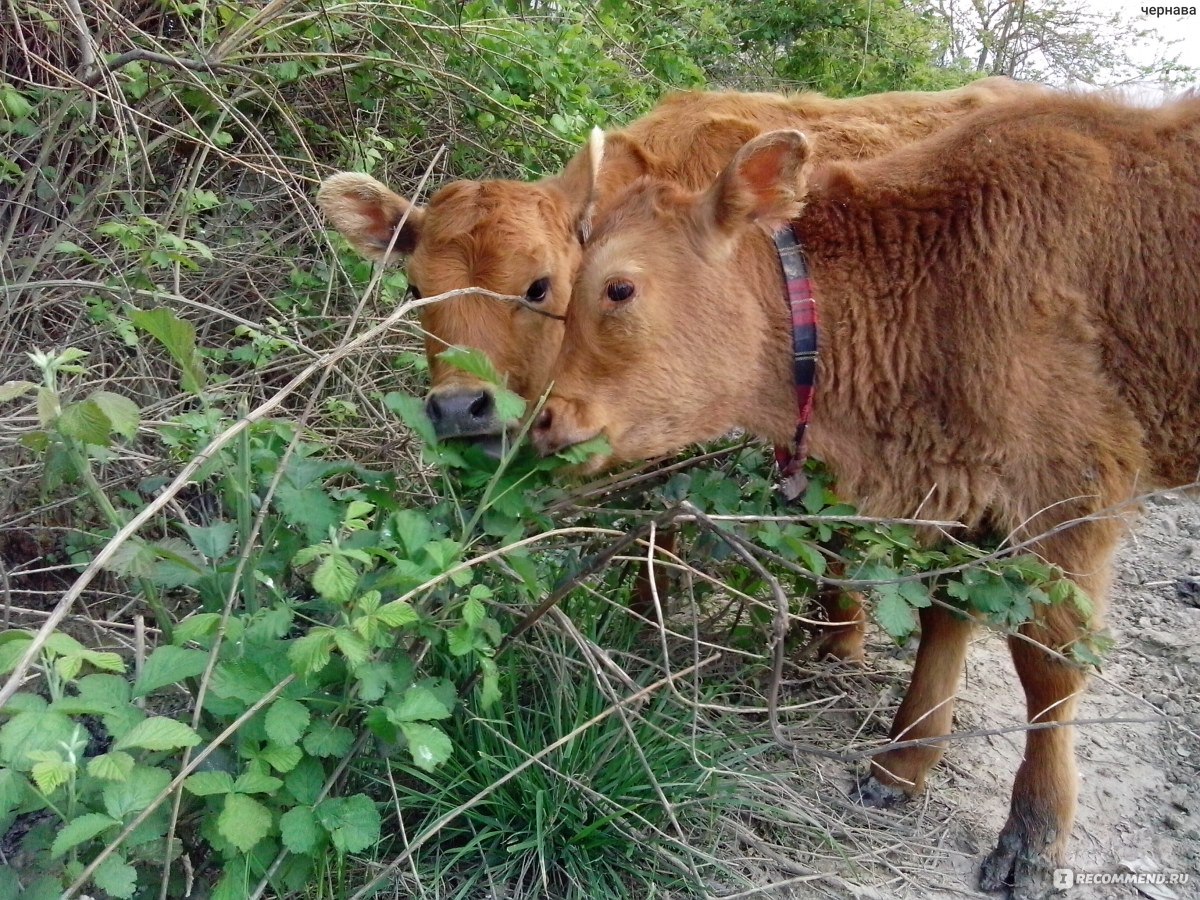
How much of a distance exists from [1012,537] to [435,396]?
82.5 inches

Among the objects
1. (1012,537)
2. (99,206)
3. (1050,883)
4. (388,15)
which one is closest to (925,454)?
(1012,537)

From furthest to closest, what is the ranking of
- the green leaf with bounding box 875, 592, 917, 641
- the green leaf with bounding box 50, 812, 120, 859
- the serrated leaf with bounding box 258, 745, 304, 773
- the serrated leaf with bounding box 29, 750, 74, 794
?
the green leaf with bounding box 875, 592, 917, 641
the serrated leaf with bounding box 258, 745, 304, 773
the green leaf with bounding box 50, 812, 120, 859
the serrated leaf with bounding box 29, 750, 74, 794

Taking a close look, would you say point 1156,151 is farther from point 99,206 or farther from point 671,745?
point 99,206

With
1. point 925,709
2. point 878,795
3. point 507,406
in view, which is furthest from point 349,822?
point 925,709

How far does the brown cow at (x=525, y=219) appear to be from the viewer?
13.0 feet

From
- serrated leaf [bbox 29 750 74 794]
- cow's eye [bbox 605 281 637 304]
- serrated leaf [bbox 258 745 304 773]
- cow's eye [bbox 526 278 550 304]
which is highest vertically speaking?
cow's eye [bbox 605 281 637 304]

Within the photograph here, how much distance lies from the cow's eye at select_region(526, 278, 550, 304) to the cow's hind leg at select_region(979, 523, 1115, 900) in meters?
2.26

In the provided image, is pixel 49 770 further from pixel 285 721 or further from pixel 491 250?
pixel 491 250

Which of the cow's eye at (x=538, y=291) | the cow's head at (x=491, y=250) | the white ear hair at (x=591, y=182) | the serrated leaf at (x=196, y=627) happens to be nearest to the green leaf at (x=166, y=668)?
the serrated leaf at (x=196, y=627)

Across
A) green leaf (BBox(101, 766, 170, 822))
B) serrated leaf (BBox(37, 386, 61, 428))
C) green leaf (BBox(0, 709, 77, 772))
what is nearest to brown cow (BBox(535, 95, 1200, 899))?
serrated leaf (BBox(37, 386, 61, 428))

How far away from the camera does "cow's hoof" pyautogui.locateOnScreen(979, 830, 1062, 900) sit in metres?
3.47

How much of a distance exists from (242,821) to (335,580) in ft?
1.86

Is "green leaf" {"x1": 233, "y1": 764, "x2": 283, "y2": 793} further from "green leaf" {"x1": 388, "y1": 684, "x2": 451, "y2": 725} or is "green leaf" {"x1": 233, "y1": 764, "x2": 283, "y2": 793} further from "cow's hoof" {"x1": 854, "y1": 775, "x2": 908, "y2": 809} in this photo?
"cow's hoof" {"x1": 854, "y1": 775, "x2": 908, "y2": 809}

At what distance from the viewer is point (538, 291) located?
4184mm
